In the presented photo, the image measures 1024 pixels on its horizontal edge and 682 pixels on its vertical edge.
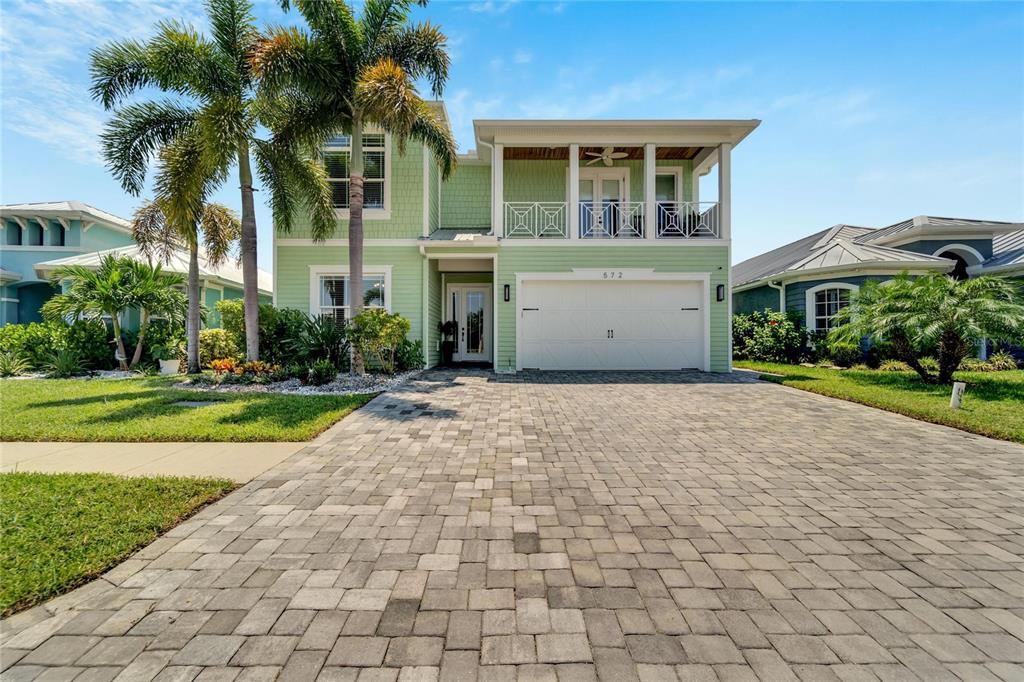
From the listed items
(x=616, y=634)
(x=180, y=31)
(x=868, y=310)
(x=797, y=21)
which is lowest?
(x=616, y=634)

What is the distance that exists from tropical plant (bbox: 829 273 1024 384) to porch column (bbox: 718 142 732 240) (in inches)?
145

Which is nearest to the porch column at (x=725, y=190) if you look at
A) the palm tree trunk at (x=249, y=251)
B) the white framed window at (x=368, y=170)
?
the white framed window at (x=368, y=170)

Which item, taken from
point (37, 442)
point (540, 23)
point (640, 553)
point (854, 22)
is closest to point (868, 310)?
point (854, 22)

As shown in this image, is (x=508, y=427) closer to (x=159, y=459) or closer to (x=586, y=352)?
(x=159, y=459)

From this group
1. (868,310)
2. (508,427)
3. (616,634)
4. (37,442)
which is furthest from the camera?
(868,310)

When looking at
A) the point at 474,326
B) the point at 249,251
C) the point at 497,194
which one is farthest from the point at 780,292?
the point at 249,251

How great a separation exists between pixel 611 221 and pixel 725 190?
3.27 meters

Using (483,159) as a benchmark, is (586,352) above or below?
below

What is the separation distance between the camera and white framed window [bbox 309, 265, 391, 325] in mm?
11922

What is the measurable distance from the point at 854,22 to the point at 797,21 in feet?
3.50

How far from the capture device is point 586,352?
11969 mm

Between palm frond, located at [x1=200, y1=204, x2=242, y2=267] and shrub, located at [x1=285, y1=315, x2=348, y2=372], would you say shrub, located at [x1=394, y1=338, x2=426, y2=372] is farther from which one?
palm frond, located at [x1=200, y1=204, x2=242, y2=267]

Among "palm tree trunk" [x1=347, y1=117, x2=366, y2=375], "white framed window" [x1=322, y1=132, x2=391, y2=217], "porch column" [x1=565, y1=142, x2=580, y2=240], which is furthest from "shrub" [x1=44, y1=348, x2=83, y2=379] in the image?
"porch column" [x1=565, y1=142, x2=580, y2=240]

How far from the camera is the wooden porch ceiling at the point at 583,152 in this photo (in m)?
12.5
